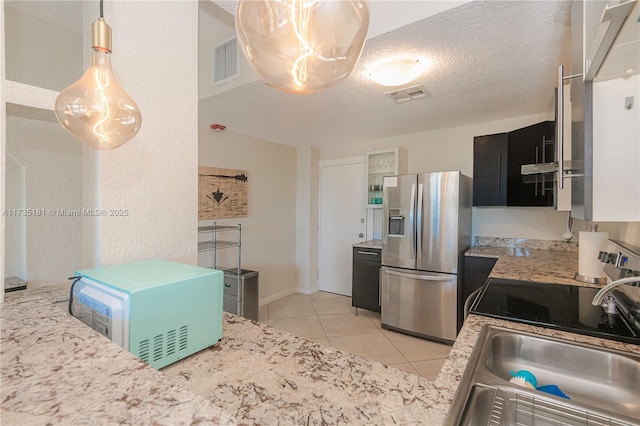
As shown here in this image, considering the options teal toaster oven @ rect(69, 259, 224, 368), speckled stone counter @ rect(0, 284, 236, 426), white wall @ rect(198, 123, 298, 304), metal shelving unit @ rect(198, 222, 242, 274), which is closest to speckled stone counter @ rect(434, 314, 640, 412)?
speckled stone counter @ rect(0, 284, 236, 426)

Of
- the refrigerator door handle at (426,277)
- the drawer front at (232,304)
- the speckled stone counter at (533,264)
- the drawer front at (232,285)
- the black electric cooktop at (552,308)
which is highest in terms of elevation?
the speckled stone counter at (533,264)

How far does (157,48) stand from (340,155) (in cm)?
329

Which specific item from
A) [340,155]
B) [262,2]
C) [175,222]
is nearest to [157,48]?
[175,222]

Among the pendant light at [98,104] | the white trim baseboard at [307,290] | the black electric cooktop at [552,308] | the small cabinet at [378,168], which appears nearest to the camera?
the pendant light at [98,104]

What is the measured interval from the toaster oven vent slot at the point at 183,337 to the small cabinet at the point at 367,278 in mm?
2736

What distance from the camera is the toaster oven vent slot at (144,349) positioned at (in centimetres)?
70

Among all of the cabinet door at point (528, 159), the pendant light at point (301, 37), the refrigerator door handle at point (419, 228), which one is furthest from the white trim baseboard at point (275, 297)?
the pendant light at point (301, 37)

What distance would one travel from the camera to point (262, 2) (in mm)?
552

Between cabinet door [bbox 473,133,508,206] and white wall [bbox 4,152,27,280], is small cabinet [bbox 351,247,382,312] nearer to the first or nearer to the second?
cabinet door [bbox 473,133,508,206]

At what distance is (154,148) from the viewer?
1180 millimetres

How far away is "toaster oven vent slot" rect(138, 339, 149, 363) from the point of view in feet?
2.31

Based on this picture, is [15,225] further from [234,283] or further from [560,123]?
[560,123]

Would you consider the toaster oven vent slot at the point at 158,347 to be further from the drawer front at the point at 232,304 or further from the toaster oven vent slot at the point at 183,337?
the drawer front at the point at 232,304

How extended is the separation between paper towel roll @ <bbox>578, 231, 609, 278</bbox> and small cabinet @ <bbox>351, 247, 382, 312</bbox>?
6.13 feet
